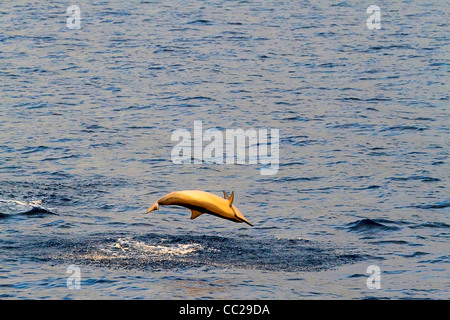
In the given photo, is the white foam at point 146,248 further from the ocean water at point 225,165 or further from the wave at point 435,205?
the wave at point 435,205

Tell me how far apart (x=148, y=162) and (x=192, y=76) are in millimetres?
16492

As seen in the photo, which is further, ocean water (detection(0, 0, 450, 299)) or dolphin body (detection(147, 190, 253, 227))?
ocean water (detection(0, 0, 450, 299))

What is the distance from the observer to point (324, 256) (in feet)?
85.7

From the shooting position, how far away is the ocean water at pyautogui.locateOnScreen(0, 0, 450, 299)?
24781 mm
